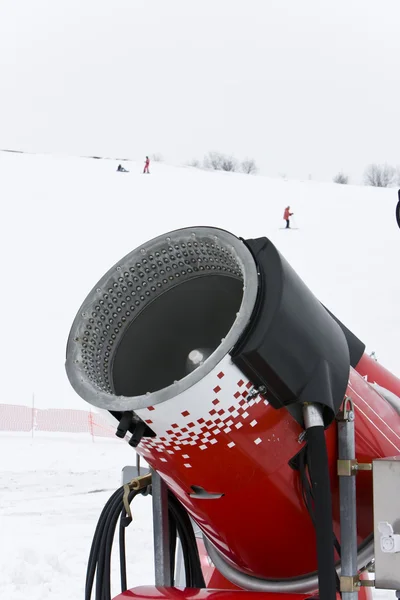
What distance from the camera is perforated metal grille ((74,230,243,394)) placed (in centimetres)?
230

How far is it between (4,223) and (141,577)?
82.3 feet

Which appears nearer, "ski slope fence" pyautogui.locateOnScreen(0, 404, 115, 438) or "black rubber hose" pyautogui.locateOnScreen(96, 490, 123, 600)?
"black rubber hose" pyautogui.locateOnScreen(96, 490, 123, 600)

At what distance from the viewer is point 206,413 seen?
1.99m

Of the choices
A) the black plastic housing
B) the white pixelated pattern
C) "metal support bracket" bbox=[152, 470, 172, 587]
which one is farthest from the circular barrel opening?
"metal support bracket" bbox=[152, 470, 172, 587]

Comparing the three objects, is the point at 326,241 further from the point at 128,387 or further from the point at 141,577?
the point at 128,387

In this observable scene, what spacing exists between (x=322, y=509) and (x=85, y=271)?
23.4 metres

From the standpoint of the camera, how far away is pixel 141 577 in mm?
6270

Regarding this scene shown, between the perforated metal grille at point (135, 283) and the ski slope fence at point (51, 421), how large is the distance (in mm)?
10786

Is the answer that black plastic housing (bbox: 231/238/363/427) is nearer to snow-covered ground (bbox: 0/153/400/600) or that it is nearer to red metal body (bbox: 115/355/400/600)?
red metal body (bbox: 115/355/400/600)

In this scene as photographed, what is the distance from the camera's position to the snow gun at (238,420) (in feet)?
6.68

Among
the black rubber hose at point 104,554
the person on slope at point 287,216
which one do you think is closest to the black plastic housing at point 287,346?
the black rubber hose at point 104,554

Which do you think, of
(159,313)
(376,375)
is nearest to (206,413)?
(159,313)

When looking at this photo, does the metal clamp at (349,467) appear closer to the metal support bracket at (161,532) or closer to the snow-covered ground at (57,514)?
the metal support bracket at (161,532)

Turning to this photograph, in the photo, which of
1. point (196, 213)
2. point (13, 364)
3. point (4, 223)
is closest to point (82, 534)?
point (13, 364)
